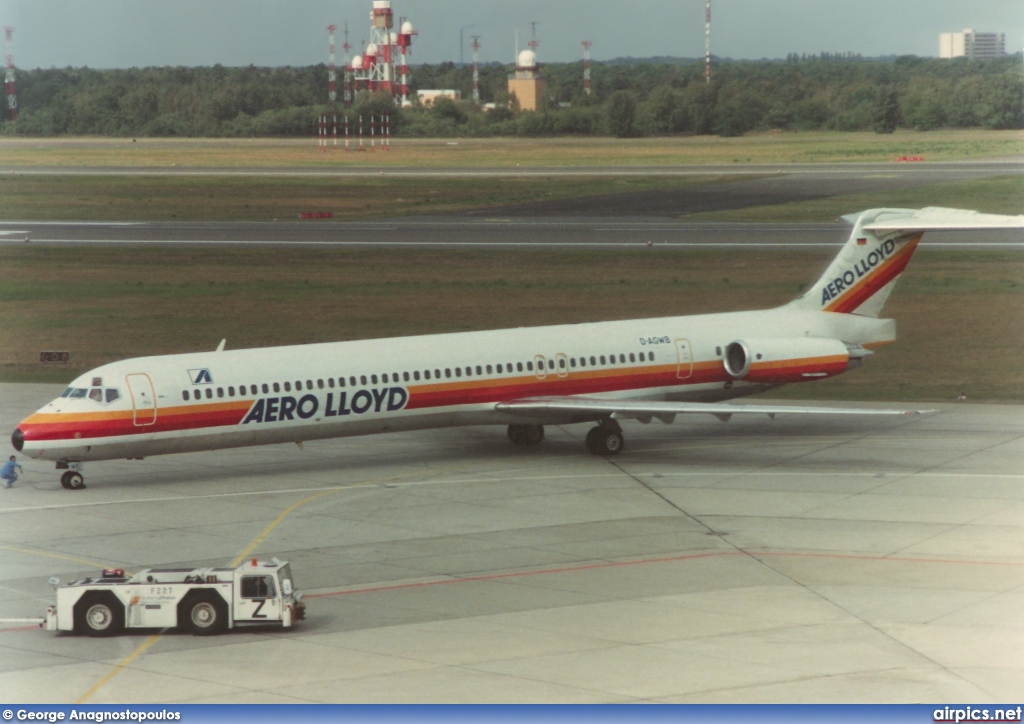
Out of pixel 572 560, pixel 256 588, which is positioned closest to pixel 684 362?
pixel 572 560

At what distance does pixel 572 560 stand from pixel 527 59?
110527 millimetres

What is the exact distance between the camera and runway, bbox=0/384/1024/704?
1980 cm

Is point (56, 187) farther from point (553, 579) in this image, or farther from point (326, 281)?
point (553, 579)

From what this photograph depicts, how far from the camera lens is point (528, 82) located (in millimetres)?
133000

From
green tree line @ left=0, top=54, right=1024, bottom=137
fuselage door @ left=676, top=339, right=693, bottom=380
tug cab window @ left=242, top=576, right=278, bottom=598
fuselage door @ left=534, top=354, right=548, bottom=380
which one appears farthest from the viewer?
green tree line @ left=0, top=54, right=1024, bottom=137

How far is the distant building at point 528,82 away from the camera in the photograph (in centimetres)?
13225

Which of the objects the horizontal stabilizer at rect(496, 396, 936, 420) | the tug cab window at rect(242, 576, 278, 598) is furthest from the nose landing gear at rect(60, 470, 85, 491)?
the tug cab window at rect(242, 576, 278, 598)

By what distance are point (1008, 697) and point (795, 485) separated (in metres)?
14.3

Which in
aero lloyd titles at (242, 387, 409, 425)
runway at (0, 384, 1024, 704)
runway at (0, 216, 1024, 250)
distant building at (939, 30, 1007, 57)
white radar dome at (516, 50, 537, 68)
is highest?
white radar dome at (516, 50, 537, 68)

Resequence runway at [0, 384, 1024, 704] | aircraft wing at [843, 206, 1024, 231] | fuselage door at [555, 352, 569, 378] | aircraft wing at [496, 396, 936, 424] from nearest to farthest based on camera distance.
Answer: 1. runway at [0, 384, 1024, 704]
2. aircraft wing at [496, 396, 936, 424]
3. fuselage door at [555, 352, 569, 378]
4. aircraft wing at [843, 206, 1024, 231]

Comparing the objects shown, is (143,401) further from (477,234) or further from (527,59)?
(527,59)

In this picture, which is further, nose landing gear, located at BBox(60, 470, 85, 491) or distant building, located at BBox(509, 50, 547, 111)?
distant building, located at BBox(509, 50, 547, 111)

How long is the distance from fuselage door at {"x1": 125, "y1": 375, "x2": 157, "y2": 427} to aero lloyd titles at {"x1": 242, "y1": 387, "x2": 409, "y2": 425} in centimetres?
209

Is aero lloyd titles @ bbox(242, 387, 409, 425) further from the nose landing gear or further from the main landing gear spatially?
the main landing gear
